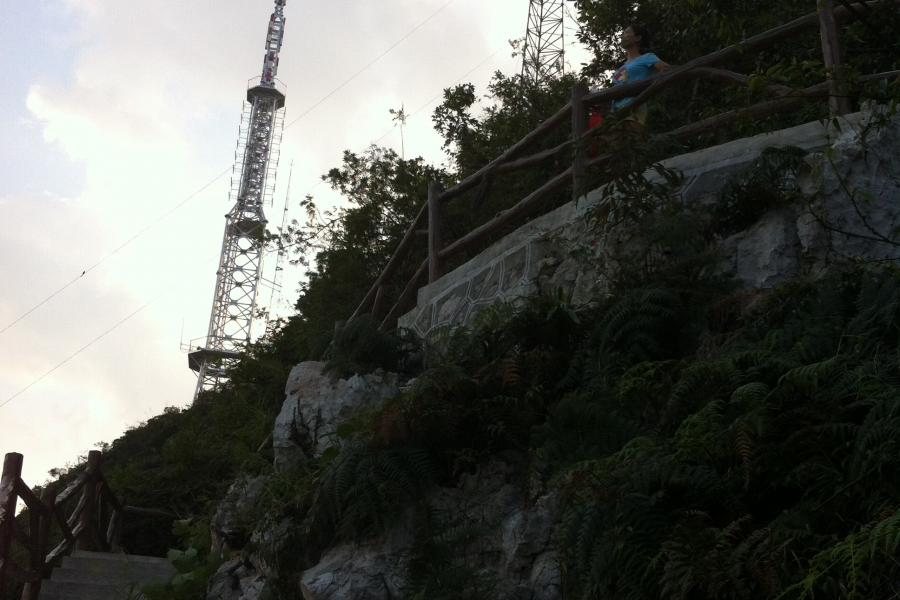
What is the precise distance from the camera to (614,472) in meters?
4.29

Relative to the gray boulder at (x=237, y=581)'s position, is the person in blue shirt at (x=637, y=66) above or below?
above

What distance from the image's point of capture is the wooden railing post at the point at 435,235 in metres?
8.88

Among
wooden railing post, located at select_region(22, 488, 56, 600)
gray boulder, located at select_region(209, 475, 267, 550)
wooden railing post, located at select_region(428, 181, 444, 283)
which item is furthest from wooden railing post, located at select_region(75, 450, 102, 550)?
wooden railing post, located at select_region(428, 181, 444, 283)

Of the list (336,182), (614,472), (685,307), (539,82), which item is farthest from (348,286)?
(614,472)

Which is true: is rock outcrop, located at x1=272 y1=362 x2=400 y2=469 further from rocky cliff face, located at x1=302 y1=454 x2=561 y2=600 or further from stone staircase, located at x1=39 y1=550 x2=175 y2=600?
stone staircase, located at x1=39 y1=550 x2=175 y2=600

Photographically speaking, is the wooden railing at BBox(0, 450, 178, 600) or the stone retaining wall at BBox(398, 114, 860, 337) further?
the wooden railing at BBox(0, 450, 178, 600)

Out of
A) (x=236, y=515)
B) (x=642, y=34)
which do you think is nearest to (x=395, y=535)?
(x=236, y=515)

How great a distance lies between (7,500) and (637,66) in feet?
20.2

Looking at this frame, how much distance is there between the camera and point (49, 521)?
28.6ft

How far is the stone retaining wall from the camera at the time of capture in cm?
636

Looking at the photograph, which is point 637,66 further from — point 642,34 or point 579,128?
point 579,128

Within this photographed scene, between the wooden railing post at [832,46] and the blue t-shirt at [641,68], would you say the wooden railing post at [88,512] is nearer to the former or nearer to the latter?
the blue t-shirt at [641,68]

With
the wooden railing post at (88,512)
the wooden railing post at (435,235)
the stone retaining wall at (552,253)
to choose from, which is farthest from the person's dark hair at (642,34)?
the wooden railing post at (88,512)

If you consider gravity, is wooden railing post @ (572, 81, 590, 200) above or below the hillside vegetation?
above
